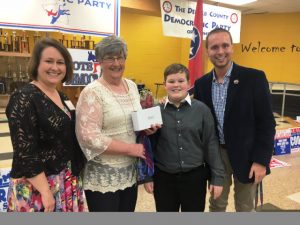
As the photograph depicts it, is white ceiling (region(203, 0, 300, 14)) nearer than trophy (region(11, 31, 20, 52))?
No

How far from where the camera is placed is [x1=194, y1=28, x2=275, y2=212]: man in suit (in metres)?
1.71

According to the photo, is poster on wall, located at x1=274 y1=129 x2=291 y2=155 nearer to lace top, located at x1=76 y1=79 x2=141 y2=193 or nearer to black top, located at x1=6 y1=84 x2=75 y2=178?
lace top, located at x1=76 y1=79 x2=141 y2=193

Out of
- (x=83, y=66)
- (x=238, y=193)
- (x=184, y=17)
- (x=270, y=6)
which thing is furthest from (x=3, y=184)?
(x=270, y=6)

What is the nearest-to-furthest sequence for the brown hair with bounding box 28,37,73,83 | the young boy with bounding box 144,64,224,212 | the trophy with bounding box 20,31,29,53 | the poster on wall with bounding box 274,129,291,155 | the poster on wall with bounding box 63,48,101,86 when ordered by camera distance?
the brown hair with bounding box 28,37,73,83, the young boy with bounding box 144,64,224,212, the poster on wall with bounding box 63,48,101,86, the poster on wall with bounding box 274,129,291,155, the trophy with bounding box 20,31,29,53

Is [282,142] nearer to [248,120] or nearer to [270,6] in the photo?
[248,120]

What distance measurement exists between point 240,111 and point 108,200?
36.3 inches

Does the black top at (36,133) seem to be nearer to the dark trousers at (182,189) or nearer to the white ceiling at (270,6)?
the dark trousers at (182,189)

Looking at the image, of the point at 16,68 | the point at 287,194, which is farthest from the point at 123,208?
the point at 16,68

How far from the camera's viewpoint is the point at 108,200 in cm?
149

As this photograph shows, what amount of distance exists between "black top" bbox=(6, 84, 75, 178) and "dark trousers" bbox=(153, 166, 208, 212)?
60 centimetres

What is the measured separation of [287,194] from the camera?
3291 mm

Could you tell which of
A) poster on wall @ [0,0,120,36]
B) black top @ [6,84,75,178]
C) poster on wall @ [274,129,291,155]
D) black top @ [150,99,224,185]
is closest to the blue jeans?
black top @ [150,99,224,185]

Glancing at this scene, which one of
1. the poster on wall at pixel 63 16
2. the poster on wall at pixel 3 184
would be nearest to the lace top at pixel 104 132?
the poster on wall at pixel 3 184

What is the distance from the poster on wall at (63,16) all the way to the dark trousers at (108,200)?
2.11 metres
